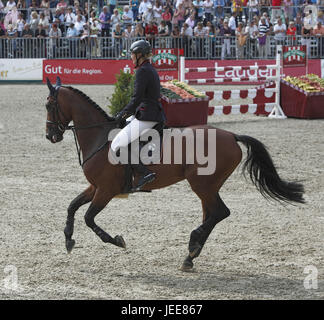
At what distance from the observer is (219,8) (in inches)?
1188

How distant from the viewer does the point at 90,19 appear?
29.6 m

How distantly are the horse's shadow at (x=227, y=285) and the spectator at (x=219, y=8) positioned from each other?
24.4 metres

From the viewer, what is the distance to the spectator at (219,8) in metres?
30.2

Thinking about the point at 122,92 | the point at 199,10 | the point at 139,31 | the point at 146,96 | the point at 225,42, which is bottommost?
the point at 122,92

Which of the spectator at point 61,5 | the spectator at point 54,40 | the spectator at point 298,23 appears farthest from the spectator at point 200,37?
the spectator at point 61,5

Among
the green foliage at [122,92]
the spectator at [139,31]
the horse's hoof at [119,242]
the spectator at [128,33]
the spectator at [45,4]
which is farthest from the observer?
the spectator at [45,4]

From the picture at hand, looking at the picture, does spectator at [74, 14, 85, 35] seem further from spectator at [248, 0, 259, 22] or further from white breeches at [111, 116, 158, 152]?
white breeches at [111, 116, 158, 152]

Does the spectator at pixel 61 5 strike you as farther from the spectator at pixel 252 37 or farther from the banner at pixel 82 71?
the spectator at pixel 252 37

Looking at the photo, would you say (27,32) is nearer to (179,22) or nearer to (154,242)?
(179,22)

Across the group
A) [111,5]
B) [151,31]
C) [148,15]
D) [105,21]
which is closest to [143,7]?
[148,15]

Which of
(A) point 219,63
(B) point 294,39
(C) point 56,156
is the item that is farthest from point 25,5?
(C) point 56,156

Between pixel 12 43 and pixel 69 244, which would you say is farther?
pixel 12 43

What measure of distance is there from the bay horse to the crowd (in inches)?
835

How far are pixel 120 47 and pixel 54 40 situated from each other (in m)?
2.84
